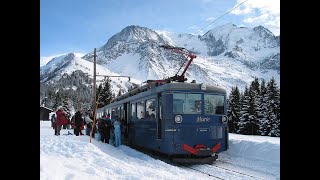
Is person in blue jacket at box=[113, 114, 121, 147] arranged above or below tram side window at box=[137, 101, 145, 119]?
below

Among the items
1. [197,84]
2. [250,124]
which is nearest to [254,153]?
[197,84]

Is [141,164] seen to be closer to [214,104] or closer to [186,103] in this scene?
[186,103]

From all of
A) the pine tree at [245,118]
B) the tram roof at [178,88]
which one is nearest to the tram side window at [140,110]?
the tram roof at [178,88]

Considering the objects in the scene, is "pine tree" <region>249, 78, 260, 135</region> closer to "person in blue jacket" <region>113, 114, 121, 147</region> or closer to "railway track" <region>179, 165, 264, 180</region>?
"person in blue jacket" <region>113, 114, 121, 147</region>

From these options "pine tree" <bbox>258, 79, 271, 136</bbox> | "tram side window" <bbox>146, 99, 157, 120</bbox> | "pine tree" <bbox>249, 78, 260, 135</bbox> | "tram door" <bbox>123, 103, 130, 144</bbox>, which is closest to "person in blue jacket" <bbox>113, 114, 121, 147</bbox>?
"tram door" <bbox>123, 103, 130, 144</bbox>

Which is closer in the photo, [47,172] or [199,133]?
[47,172]

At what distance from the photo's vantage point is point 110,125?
56.5ft

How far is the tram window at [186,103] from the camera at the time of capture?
12398mm

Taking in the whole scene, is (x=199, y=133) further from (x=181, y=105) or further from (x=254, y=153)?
(x=254, y=153)

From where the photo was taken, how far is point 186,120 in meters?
12.4

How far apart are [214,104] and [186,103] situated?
3.89 feet

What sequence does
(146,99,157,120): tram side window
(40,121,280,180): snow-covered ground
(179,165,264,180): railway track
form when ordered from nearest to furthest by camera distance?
(40,121,280,180): snow-covered ground, (179,165,264,180): railway track, (146,99,157,120): tram side window

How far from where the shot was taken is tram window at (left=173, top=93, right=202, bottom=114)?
1240cm
